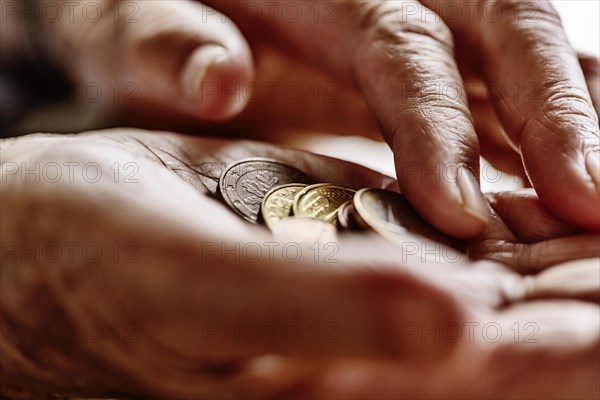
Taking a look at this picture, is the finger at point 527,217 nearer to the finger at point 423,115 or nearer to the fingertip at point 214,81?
the finger at point 423,115

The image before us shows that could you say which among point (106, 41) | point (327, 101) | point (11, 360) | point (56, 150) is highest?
point (56, 150)

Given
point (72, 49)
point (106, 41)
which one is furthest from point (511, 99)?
point (72, 49)

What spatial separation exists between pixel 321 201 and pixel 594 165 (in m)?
0.33

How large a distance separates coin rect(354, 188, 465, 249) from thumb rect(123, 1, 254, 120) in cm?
23

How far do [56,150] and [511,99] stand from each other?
676mm

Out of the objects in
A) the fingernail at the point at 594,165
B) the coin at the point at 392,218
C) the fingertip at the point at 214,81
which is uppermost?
the fingertip at the point at 214,81

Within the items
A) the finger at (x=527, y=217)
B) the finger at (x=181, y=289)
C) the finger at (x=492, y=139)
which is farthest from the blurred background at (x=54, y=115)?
the finger at (x=181, y=289)

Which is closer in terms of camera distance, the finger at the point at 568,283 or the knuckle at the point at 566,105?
the finger at the point at 568,283

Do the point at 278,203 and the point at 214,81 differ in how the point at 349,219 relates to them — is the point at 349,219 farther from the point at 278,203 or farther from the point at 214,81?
the point at 214,81

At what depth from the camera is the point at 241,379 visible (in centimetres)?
63

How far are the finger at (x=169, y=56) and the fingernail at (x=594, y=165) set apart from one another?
1.47 feet

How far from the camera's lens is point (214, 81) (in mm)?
911

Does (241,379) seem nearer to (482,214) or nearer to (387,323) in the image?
(387,323)

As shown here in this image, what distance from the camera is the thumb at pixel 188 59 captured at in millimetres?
A: 917
